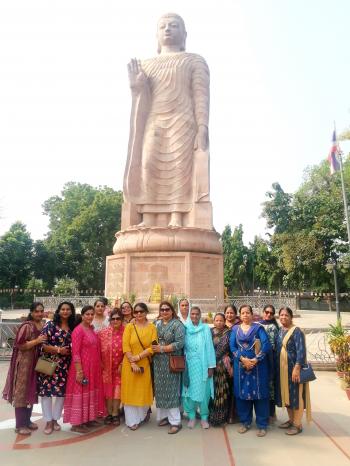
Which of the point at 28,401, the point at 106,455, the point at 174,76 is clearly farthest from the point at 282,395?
the point at 174,76

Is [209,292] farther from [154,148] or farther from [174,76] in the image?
[174,76]

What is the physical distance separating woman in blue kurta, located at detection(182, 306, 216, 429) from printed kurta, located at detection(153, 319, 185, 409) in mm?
125

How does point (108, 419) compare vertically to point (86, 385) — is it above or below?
below

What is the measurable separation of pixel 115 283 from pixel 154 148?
552cm

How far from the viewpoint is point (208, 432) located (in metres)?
4.25

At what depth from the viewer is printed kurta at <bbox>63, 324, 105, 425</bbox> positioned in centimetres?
418

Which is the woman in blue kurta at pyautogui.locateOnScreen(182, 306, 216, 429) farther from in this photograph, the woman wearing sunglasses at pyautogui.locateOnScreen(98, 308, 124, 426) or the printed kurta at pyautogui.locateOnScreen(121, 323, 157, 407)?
the woman wearing sunglasses at pyautogui.locateOnScreen(98, 308, 124, 426)

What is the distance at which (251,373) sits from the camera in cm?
429

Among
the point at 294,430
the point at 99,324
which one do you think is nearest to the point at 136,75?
the point at 99,324

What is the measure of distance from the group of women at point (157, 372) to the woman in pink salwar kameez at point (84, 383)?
0.01 metres

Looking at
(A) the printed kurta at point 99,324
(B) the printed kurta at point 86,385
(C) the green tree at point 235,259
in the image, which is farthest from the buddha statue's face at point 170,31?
(C) the green tree at point 235,259

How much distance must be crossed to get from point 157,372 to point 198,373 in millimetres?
453

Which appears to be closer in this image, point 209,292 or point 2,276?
point 209,292

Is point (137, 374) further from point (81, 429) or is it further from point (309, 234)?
point (309, 234)
